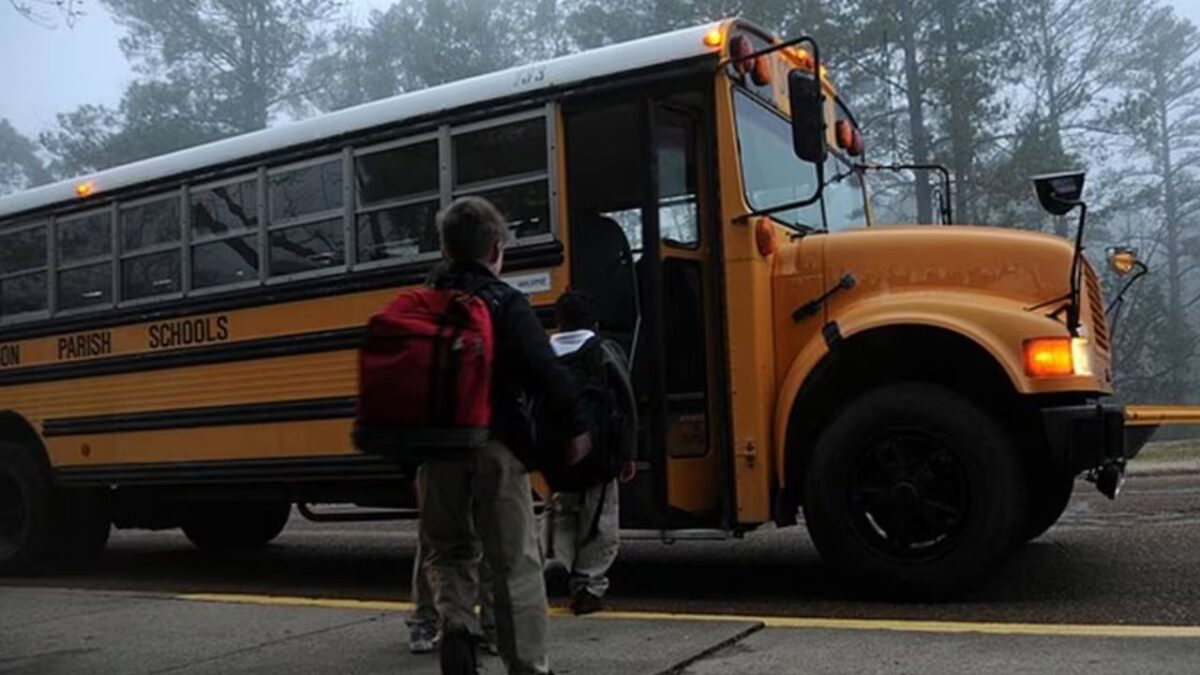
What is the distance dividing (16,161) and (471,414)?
52.0m

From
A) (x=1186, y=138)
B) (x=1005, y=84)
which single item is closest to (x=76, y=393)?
(x=1005, y=84)

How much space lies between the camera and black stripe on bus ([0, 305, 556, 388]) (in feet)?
22.4

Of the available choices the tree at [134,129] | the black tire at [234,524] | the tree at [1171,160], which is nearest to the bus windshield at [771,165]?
the black tire at [234,524]

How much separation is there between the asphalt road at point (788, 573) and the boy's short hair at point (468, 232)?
2.44 meters

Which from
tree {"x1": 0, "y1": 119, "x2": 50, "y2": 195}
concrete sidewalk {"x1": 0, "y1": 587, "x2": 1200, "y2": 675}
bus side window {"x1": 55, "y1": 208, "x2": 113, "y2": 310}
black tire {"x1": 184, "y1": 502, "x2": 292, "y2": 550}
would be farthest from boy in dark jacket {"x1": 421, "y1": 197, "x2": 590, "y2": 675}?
tree {"x1": 0, "y1": 119, "x2": 50, "y2": 195}

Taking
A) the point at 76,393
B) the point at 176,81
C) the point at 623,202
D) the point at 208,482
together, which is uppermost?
the point at 176,81

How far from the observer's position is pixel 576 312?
5.57 m

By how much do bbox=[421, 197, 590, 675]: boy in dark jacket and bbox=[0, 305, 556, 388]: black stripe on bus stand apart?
85.5 inches

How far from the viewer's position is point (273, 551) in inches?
378

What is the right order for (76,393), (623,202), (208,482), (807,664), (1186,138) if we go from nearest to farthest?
(807,664), (623,202), (208,482), (76,393), (1186,138)

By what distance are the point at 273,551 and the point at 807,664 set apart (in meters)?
6.22

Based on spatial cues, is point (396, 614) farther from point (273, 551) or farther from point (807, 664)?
point (273, 551)

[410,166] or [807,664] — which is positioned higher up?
[410,166]

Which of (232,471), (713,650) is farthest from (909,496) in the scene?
(232,471)
